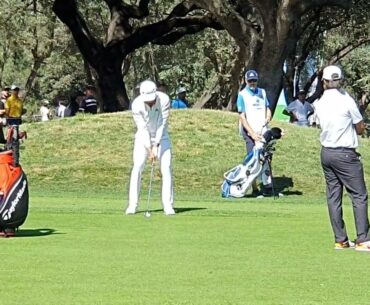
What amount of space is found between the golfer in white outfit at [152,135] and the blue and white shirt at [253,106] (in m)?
4.13

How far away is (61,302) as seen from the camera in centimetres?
798

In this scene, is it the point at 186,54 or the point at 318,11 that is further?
the point at 186,54

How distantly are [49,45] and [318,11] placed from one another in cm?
2288

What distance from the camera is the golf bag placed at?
20594 millimetres

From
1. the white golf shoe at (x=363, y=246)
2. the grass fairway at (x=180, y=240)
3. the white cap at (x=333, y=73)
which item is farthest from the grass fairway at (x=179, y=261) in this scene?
the white cap at (x=333, y=73)

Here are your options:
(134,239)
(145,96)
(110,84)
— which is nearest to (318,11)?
(110,84)

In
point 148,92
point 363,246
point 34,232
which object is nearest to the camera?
point 363,246

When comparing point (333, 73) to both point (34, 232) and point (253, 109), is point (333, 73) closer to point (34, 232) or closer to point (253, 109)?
point (34, 232)

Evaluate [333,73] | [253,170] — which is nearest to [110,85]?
[253,170]

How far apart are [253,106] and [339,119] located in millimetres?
8519

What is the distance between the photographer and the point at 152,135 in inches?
629

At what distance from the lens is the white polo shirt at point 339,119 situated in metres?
11.5

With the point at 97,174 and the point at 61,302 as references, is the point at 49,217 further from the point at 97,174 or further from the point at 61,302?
the point at 97,174

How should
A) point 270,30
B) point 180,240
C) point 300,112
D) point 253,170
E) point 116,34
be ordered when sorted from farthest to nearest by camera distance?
point 116,34, point 270,30, point 300,112, point 253,170, point 180,240
